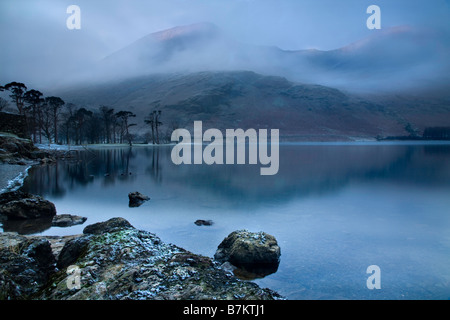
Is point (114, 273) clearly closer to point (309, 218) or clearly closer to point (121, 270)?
point (121, 270)

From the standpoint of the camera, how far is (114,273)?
19.0 ft

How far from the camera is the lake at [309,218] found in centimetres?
805

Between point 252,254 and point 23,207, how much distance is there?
9.97 meters

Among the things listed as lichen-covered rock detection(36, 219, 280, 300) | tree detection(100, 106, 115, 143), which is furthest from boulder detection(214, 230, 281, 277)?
tree detection(100, 106, 115, 143)

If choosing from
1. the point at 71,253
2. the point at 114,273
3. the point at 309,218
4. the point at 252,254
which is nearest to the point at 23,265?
the point at 71,253

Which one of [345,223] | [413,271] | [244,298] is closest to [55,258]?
[244,298]

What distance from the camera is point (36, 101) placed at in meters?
62.8

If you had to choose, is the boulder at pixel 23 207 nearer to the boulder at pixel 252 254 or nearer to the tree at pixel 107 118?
the boulder at pixel 252 254

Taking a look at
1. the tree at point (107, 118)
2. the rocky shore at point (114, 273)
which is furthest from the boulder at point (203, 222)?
the tree at point (107, 118)

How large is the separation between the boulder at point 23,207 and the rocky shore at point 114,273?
550 cm

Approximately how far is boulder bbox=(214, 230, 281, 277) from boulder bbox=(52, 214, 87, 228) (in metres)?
6.76
